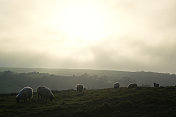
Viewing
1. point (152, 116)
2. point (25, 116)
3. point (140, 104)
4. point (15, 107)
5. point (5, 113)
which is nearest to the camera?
point (152, 116)

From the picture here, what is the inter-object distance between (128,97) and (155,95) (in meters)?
5.35

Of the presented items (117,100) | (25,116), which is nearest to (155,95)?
(117,100)

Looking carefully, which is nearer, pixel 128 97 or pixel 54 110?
pixel 54 110

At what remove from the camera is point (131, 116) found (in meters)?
30.2

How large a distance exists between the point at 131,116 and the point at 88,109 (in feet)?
23.7

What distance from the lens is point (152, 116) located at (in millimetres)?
29422

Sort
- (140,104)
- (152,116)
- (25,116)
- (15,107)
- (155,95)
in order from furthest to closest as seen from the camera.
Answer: (155,95), (15,107), (140,104), (25,116), (152,116)

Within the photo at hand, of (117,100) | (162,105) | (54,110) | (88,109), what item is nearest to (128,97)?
(117,100)

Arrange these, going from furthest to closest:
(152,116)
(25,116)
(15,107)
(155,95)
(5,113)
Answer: (155,95) → (15,107) → (5,113) → (25,116) → (152,116)

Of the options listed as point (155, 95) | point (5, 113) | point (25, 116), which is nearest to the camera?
point (25, 116)

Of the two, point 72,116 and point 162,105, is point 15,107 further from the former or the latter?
point 162,105

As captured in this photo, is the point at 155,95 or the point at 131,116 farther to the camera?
the point at 155,95

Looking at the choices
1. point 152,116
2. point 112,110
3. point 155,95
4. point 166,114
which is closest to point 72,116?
point 112,110

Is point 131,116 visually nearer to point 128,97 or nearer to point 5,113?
point 128,97
